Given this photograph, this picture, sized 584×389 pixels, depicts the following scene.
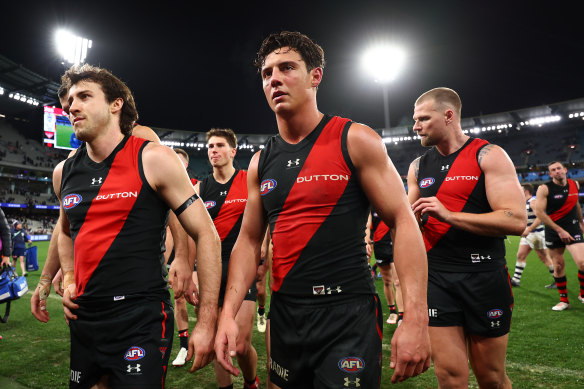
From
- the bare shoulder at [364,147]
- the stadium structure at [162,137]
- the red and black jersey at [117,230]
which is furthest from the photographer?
the stadium structure at [162,137]

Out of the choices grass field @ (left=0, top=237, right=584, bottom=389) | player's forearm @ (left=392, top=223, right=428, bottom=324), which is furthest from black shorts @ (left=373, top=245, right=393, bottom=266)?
player's forearm @ (left=392, top=223, right=428, bottom=324)

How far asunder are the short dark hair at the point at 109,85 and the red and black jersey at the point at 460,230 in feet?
8.38

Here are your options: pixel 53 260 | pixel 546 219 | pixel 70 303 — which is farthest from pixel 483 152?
pixel 546 219

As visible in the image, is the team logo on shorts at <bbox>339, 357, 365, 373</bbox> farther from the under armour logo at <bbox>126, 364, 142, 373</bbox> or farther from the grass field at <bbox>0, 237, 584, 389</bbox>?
the grass field at <bbox>0, 237, 584, 389</bbox>

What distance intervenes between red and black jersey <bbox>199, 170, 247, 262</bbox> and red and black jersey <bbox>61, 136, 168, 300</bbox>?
215 cm

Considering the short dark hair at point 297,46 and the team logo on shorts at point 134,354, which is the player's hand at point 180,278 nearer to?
the team logo on shorts at point 134,354

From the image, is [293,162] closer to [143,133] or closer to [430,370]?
[143,133]

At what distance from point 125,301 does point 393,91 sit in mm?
46406

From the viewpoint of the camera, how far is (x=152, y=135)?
146 inches

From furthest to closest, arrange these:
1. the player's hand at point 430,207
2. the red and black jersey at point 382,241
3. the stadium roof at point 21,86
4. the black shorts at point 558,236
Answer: the stadium roof at point 21,86
the red and black jersey at point 382,241
the black shorts at point 558,236
the player's hand at point 430,207

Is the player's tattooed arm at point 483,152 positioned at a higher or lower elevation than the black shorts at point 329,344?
higher

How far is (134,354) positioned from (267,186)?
124 cm

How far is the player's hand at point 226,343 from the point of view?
69.6 inches

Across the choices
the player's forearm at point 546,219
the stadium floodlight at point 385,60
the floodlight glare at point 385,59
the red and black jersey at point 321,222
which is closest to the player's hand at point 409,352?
the red and black jersey at point 321,222
